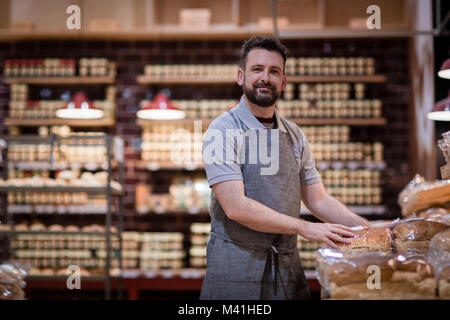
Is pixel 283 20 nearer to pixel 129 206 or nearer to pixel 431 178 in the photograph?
pixel 431 178

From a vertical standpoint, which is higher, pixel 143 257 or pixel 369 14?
pixel 369 14

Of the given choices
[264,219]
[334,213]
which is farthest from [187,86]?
[264,219]

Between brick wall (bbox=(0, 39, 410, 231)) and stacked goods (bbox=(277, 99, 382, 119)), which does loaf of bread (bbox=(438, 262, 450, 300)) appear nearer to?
stacked goods (bbox=(277, 99, 382, 119))

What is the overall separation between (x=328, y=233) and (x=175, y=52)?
4757mm

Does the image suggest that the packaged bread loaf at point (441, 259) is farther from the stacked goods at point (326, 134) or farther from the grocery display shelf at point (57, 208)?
the grocery display shelf at point (57, 208)

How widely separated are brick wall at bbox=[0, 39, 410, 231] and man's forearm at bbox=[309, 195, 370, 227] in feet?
12.8

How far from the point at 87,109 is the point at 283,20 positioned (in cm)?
234

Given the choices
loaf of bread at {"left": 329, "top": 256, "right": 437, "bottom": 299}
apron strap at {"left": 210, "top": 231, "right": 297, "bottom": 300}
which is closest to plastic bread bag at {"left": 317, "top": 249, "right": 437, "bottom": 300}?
loaf of bread at {"left": 329, "top": 256, "right": 437, "bottom": 299}

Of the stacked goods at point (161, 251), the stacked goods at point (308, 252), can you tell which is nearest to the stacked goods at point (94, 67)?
the stacked goods at point (161, 251)

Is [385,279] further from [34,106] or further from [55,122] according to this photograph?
[34,106]

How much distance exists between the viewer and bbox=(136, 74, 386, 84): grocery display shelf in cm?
546
